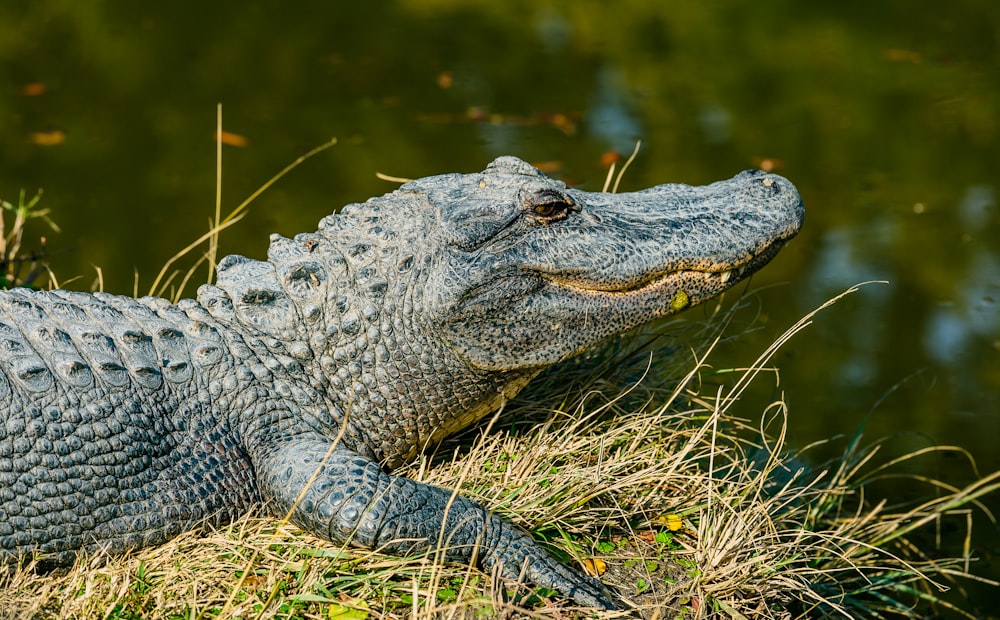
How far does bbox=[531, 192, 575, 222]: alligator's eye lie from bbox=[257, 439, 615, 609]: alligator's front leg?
97 centimetres

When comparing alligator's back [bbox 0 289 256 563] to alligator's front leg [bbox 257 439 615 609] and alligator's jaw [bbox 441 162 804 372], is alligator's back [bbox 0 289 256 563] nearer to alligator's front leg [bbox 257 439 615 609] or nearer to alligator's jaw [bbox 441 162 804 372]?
alligator's front leg [bbox 257 439 615 609]

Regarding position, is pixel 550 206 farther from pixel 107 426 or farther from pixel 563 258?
pixel 107 426

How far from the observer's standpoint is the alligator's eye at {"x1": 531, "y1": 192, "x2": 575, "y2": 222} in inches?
145

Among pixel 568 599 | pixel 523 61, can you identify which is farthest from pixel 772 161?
pixel 568 599

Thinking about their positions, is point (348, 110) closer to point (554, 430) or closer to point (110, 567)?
point (554, 430)

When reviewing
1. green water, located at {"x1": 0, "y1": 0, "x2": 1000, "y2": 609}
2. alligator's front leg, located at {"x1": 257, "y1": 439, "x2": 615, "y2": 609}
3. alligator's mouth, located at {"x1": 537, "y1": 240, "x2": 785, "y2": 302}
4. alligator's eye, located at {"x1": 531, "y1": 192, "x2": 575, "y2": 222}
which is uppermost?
alligator's eye, located at {"x1": 531, "y1": 192, "x2": 575, "y2": 222}

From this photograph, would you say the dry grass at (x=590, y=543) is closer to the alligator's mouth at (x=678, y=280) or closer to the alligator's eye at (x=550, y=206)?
the alligator's mouth at (x=678, y=280)

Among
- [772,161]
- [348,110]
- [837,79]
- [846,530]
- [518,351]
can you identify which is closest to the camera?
[518,351]

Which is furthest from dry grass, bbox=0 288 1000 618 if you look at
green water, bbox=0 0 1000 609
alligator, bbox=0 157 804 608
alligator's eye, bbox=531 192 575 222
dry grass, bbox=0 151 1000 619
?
green water, bbox=0 0 1000 609

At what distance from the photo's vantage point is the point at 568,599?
3.37 meters

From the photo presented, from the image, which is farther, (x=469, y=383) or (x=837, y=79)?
(x=837, y=79)

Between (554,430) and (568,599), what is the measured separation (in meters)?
0.86

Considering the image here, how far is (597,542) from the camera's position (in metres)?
3.76

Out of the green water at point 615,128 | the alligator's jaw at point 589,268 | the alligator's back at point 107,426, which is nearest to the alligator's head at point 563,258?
the alligator's jaw at point 589,268
